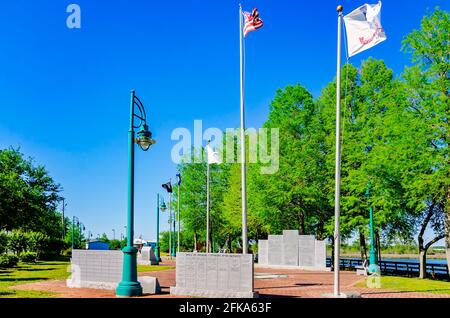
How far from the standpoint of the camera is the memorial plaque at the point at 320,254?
29.2 meters

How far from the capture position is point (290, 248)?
3062cm

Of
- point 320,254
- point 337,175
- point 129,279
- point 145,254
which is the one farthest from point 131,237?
point 145,254

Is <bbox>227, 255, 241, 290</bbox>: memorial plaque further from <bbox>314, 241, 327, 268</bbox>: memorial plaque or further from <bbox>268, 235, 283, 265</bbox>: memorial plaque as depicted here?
<bbox>268, 235, 283, 265</bbox>: memorial plaque

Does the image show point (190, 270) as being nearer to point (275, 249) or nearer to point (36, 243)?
point (275, 249)

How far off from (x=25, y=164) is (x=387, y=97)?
39.2 m

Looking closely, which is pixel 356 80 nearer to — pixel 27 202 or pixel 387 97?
pixel 387 97

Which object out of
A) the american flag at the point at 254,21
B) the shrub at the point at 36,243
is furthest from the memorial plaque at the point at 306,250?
the shrub at the point at 36,243

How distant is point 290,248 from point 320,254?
7.09 ft

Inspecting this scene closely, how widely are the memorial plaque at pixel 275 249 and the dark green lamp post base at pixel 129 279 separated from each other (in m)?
17.7

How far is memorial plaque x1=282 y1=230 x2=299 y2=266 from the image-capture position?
30375 millimetres

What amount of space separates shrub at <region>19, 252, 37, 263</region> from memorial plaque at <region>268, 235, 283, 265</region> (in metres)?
19.4

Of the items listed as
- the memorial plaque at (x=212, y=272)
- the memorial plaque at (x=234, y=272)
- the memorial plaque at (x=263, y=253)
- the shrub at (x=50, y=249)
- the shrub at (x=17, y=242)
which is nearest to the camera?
the memorial plaque at (x=234, y=272)

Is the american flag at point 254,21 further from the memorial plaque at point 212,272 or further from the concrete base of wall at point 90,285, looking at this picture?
the concrete base of wall at point 90,285

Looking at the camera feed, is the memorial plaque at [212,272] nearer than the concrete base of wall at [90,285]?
Yes
